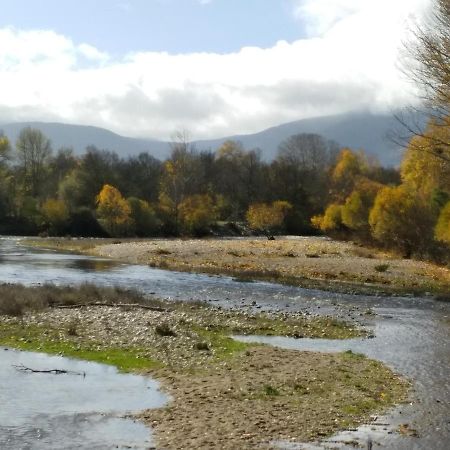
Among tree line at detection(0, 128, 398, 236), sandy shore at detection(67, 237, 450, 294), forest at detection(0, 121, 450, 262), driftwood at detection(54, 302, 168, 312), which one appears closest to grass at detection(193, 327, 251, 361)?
driftwood at detection(54, 302, 168, 312)

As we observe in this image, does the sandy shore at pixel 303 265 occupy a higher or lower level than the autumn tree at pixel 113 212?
lower

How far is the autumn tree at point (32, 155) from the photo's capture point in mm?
121875

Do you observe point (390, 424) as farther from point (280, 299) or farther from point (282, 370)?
point (280, 299)

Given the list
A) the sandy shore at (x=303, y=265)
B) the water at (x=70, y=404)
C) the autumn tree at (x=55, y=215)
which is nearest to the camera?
the water at (x=70, y=404)

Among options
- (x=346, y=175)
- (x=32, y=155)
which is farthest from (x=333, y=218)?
(x=32, y=155)

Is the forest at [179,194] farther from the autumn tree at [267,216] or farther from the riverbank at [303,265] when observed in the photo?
the riverbank at [303,265]

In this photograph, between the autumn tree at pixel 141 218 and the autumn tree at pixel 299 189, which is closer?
the autumn tree at pixel 141 218

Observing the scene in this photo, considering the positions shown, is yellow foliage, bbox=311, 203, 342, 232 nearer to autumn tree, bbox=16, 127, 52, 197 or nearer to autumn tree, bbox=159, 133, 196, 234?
autumn tree, bbox=159, 133, 196, 234

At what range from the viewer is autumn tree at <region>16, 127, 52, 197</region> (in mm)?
121875

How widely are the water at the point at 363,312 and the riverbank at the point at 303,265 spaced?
2939mm

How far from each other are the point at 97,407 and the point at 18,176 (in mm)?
113188

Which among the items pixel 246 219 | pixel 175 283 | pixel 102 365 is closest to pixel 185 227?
pixel 246 219

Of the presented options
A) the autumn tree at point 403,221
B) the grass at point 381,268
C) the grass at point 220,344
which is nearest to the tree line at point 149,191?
the autumn tree at point 403,221

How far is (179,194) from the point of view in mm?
115188
